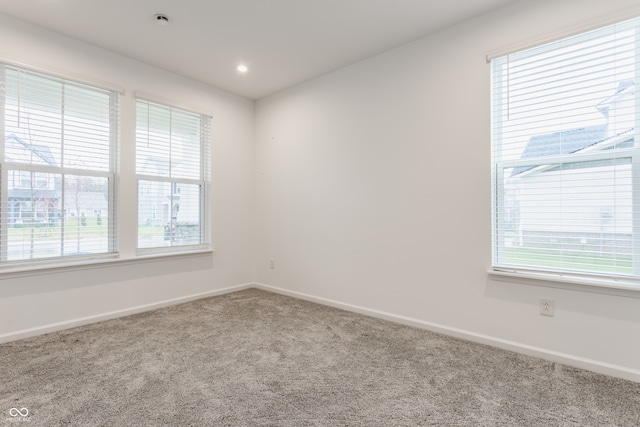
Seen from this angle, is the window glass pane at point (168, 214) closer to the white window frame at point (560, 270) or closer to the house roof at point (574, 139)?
the white window frame at point (560, 270)

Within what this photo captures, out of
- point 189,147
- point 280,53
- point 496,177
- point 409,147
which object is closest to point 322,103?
point 280,53

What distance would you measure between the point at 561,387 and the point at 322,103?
3.28m

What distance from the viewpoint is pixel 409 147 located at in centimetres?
293

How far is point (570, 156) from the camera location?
216cm

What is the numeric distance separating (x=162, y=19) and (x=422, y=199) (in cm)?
271

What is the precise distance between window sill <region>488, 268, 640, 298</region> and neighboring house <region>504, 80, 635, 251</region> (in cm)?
22

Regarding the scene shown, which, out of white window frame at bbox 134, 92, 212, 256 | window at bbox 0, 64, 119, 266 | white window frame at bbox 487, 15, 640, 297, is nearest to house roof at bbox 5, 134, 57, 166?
window at bbox 0, 64, 119, 266

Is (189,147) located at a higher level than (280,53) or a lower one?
lower

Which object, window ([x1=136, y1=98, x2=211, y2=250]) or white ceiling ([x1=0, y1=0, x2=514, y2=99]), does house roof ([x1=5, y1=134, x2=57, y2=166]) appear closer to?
window ([x1=136, y1=98, x2=211, y2=250])

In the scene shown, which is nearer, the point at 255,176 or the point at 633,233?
the point at 633,233

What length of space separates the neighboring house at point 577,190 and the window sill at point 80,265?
3.39 metres

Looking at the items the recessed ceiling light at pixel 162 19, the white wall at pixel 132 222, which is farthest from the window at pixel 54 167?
the recessed ceiling light at pixel 162 19

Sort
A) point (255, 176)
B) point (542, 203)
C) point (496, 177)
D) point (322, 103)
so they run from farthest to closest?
point (255, 176)
point (322, 103)
point (496, 177)
point (542, 203)

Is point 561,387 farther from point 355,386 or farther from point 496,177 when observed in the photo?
point 496,177
